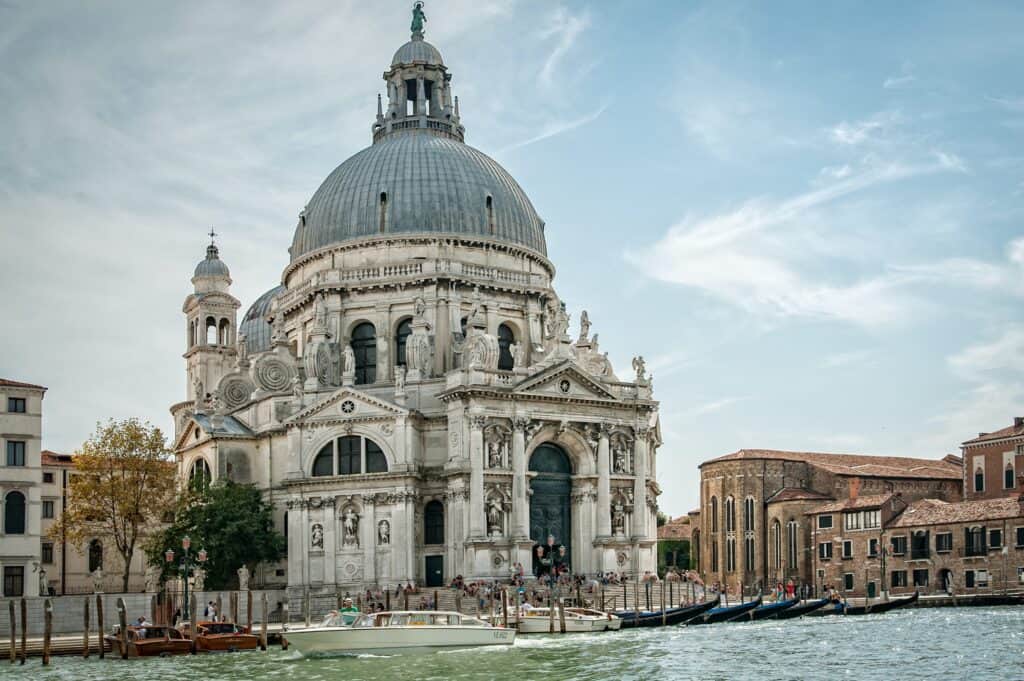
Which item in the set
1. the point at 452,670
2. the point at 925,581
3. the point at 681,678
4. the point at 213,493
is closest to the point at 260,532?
the point at 213,493

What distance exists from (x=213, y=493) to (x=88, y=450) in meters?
5.00

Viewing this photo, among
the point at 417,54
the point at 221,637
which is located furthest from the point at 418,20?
the point at 221,637

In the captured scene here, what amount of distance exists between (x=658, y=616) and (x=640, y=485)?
9.98 metres

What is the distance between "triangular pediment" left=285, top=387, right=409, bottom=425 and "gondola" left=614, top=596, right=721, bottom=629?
12.6 m

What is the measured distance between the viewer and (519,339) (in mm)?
64562

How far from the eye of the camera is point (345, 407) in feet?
193

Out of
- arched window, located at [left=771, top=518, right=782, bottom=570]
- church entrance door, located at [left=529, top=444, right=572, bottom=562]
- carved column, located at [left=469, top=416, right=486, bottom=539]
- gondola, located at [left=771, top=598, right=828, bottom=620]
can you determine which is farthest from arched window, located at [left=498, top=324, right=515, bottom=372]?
arched window, located at [left=771, top=518, right=782, bottom=570]

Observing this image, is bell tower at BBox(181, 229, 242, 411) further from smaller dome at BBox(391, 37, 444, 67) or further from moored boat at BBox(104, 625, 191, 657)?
moored boat at BBox(104, 625, 191, 657)

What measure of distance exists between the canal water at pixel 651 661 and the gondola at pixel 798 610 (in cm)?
727

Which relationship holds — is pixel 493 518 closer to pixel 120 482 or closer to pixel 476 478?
pixel 476 478

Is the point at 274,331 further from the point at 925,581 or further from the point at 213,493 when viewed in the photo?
the point at 925,581

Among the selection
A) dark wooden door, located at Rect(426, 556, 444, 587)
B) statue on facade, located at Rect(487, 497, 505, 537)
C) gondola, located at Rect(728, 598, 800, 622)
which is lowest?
gondola, located at Rect(728, 598, 800, 622)

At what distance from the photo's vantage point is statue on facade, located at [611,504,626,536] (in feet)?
197

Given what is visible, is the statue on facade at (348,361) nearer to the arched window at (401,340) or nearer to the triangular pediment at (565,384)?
the arched window at (401,340)
